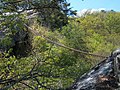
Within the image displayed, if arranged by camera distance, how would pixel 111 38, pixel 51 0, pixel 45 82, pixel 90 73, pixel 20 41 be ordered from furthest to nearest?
pixel 111 38
pixel 20 41
pixel 51 0
pixel 45 82
pixel 90 73

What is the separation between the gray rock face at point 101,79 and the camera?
1460 mm

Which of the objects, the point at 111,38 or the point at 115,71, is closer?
A: the point at 115,71

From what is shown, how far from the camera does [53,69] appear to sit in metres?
6.44

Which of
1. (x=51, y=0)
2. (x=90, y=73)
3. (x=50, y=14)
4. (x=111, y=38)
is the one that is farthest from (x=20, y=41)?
(x=111, y=38)

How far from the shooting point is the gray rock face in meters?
1.46

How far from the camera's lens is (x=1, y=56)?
594 cm

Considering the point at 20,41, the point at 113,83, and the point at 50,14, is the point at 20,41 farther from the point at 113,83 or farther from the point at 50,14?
the point at 113,83

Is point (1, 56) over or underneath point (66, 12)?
underneath

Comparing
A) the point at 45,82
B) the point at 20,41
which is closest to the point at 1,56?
the point at 45,82

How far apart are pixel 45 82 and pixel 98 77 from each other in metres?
3.83

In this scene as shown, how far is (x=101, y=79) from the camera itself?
4.99 ft

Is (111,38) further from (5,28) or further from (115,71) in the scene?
(115,71)

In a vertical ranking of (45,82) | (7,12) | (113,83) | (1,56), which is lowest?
(45,82)

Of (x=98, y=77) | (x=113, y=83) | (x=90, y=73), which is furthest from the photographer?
(x=90, y=73)
